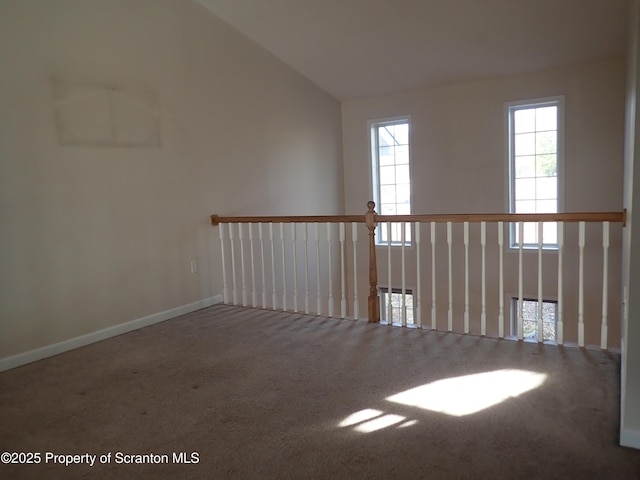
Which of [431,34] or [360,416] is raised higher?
[431,34]

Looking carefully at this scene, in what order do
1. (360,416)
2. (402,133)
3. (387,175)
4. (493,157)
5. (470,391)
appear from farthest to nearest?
(387,175), (402,133), (493,157), (470,391), (360,416)

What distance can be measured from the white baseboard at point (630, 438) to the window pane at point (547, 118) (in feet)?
13.9

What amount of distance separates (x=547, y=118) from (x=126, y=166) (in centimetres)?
453

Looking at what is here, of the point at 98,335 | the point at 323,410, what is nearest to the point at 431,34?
the point at 323,410

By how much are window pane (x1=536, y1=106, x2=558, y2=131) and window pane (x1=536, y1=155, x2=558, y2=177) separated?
33 centimetres

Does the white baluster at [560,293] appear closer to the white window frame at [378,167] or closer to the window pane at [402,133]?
the white window frame at [378,167]

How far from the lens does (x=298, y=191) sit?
607 cm

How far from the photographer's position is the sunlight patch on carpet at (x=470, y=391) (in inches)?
96.7

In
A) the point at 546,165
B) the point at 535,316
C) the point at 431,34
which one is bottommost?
the point at 535,316

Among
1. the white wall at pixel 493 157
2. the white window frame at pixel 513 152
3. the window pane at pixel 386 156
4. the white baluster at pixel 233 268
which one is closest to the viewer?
the white baluster at pixel 233 268

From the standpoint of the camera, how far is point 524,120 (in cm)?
566

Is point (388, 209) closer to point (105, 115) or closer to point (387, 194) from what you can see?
point (387, 194)

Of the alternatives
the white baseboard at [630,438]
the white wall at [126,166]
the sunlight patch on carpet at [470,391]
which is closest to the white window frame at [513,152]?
the white wall at [126,166]

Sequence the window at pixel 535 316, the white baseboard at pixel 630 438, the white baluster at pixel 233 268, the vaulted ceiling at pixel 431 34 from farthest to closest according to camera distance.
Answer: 1. the window at pixel 535 316
2. the white baluster at pixel 233 268
3. the vaulted ceiling at pixel 431 34
4. the white baseboard at pixel 630 438
